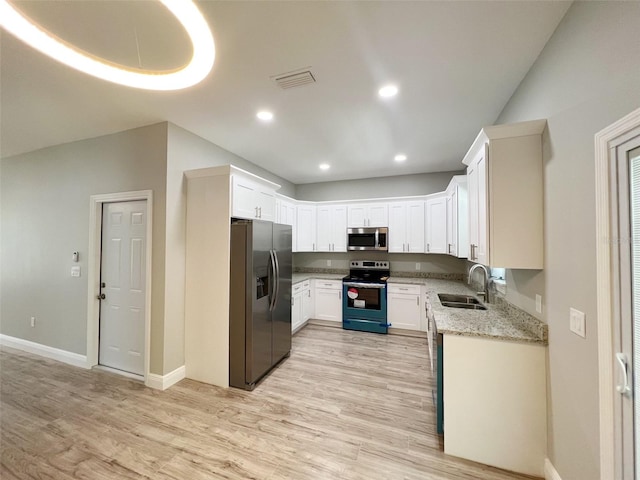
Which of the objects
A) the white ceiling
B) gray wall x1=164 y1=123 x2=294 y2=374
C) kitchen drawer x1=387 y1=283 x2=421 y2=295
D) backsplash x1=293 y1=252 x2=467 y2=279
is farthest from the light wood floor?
the white ceiling

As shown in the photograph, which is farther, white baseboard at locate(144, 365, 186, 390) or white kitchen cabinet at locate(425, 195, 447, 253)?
white kitchen cabinet at locate(425, 195, 447, 253)

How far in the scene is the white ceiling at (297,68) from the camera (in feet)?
4.81

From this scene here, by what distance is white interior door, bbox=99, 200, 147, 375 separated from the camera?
2.90m

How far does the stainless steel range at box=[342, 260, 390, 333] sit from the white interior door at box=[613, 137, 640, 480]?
3.29 m

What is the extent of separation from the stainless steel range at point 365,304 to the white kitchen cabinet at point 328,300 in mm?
138

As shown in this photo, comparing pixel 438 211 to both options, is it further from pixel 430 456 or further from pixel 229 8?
pixel 229 8

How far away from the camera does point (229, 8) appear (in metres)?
1.44

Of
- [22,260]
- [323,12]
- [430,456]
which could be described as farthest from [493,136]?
[22,260]

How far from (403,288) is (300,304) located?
1.90m

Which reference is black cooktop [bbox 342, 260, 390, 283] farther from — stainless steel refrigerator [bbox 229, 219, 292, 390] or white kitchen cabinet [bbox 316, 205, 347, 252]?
stainless steel refrigerator [bbox 229, 219, 292, 390]

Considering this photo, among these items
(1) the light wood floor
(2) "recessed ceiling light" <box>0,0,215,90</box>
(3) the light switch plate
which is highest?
(2) "recessed ceiling light" <box>0,0,215,90</box>

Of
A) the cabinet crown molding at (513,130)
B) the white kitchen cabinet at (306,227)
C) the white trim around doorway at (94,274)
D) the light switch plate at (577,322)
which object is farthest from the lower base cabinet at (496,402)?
the white trim around doorway at (94,274)

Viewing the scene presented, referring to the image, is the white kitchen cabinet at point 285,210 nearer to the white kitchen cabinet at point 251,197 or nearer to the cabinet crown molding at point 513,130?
the white kitchen cabinet at point 251,197

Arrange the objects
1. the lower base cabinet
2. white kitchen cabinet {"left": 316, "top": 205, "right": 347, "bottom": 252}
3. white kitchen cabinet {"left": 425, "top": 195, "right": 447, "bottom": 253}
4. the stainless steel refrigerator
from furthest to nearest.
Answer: white kitchen cabinet {"left": 316, "top": 205, "right": 347, "bottom": 252} → white kitchen cabinet {"left": 425, "top": 195, "right": 447, "bottom": 253} → the stainless steel refrigerator → the lower base cabinet
